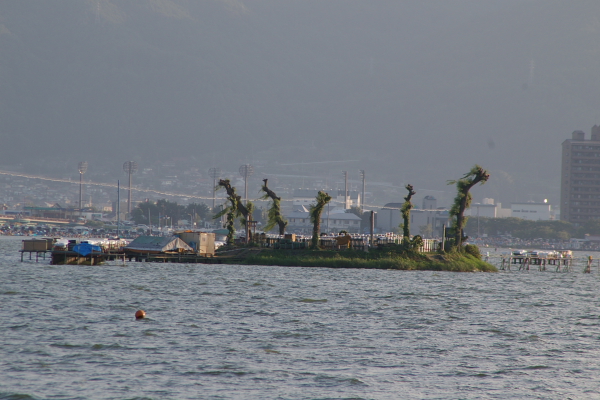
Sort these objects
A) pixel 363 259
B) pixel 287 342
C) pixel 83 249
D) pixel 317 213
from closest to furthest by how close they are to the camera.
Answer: pixel 287 342
pixel 83 249
pixel 363 259
pixel 317 213

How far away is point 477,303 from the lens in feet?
201

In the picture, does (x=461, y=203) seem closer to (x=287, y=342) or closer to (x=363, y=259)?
(x=363, y=259)

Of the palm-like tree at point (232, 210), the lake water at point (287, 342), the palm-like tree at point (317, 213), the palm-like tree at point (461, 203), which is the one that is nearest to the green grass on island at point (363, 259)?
the palm-like tree at point (317, 213)

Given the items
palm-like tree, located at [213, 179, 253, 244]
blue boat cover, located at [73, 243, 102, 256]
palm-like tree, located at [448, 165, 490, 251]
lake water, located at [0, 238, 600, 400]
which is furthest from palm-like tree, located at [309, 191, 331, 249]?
lake water, located at [0, 238, 600, 400]

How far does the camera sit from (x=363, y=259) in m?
97.3

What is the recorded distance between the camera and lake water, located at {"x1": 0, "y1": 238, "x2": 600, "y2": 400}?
29.9m

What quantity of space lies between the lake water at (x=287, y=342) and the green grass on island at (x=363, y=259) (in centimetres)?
2556

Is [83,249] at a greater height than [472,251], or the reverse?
[472,251]

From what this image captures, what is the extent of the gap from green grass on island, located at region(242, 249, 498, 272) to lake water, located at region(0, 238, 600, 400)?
25.6m

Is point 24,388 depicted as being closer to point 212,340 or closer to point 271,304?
point 212,340

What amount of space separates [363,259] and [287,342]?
59071 millimetres

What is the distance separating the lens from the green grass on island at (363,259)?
96.2m

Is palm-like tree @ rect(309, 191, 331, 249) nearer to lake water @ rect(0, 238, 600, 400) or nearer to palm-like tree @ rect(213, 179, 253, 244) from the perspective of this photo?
palm-like tree @ rect(213, 179, 253, 244)

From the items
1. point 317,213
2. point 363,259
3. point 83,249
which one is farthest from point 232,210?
point 83,249
